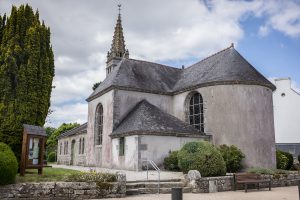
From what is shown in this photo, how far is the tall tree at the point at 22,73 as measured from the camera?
13.4 metres

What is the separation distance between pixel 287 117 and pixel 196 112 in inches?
670

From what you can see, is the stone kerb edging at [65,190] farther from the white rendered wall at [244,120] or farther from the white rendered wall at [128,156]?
the white rendered wall at [244,120]

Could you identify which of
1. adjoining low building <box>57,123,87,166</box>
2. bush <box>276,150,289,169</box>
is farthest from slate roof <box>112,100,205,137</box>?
adjoining low building <box>57,123,87,166</box>

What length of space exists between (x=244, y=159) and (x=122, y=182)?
37.4 feet

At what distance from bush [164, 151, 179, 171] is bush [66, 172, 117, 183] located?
7458 mm

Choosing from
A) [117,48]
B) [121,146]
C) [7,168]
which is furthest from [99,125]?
[117,48]

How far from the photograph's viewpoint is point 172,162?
1883cm

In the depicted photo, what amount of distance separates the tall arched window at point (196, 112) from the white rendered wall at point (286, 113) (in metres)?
16.2

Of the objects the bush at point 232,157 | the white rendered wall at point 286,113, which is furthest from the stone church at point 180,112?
the white rendered wall at point 286,113

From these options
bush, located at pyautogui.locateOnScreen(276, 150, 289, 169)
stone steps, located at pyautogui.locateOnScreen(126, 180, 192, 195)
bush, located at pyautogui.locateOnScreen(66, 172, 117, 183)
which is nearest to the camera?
bush, located at pyautogui.locateOnScreen(66, 172, 117, 183)

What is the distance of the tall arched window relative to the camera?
22.9 meters

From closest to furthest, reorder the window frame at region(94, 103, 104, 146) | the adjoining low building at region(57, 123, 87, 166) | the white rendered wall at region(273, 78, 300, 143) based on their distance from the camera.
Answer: the window frame at region(94, 103, 104, 146), the adjoining low building at region(57, 123, 87, 166), the white rendered wall at region(273, 78, 300, 143)

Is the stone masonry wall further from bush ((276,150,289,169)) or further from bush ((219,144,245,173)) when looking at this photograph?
bush ((276,150,289,169))

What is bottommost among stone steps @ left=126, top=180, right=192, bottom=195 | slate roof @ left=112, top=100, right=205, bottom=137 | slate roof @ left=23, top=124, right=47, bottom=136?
stone steps @ left=126, top=180, right=192, bottom=195
